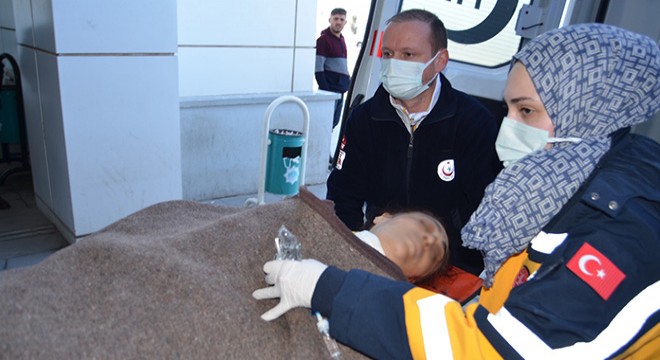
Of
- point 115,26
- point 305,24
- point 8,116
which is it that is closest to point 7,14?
point 8,116

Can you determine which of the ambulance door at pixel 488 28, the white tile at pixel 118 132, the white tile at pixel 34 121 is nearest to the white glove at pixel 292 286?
the ambulance door at pixel 488 28

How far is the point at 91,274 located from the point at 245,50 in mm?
3980

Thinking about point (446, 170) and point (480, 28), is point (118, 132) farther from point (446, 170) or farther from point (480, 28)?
point (480, 28)

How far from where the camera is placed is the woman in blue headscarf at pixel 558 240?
1088mm

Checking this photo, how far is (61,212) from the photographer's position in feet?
12.9

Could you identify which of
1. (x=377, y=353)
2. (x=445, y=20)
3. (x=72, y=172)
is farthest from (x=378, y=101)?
(x=72, y=172)

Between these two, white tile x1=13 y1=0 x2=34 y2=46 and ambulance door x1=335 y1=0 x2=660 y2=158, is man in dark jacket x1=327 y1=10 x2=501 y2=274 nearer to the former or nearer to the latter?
ambulance door x1=335 y1=0 x2=660 y2=158

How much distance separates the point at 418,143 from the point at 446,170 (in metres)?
0.21

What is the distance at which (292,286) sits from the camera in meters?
1.38

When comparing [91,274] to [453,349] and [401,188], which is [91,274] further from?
[401,188]

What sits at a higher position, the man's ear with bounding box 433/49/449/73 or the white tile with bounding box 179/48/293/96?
the man's ear with bounding box 433/49/449/73

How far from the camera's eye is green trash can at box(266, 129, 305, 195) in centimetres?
428

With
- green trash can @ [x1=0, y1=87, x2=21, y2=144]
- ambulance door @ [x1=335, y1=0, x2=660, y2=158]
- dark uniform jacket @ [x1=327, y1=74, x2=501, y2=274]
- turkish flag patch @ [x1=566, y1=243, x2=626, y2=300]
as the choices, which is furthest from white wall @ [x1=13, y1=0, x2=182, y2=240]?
turkish flag patch @ [x1=566, y1=243, x2=626, y2=300]

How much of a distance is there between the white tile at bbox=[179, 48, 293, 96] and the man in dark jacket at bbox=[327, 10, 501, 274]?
2555mm
